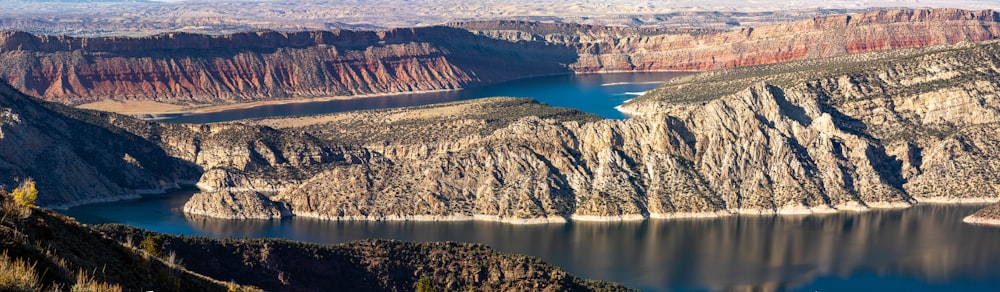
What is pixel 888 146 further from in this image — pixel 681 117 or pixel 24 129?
pixel 24 129

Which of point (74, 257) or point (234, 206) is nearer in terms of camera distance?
point (74, 257)

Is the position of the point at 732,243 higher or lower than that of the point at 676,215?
higher

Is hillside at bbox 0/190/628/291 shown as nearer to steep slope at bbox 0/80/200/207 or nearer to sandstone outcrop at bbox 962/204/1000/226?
sandstone outcrop at bbox 962/204/1000/226

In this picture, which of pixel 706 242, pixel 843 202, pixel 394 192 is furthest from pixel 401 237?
pixel 843 202

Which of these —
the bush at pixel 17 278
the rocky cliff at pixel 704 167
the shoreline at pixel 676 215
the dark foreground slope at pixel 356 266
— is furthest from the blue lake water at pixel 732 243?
the bush at pixel 17 278

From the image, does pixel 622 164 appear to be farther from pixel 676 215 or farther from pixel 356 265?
pixel 356 265

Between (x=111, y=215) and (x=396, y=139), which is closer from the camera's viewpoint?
(x=111, y=215)

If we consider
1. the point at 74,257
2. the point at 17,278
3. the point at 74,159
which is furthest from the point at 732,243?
the point at 17,278
